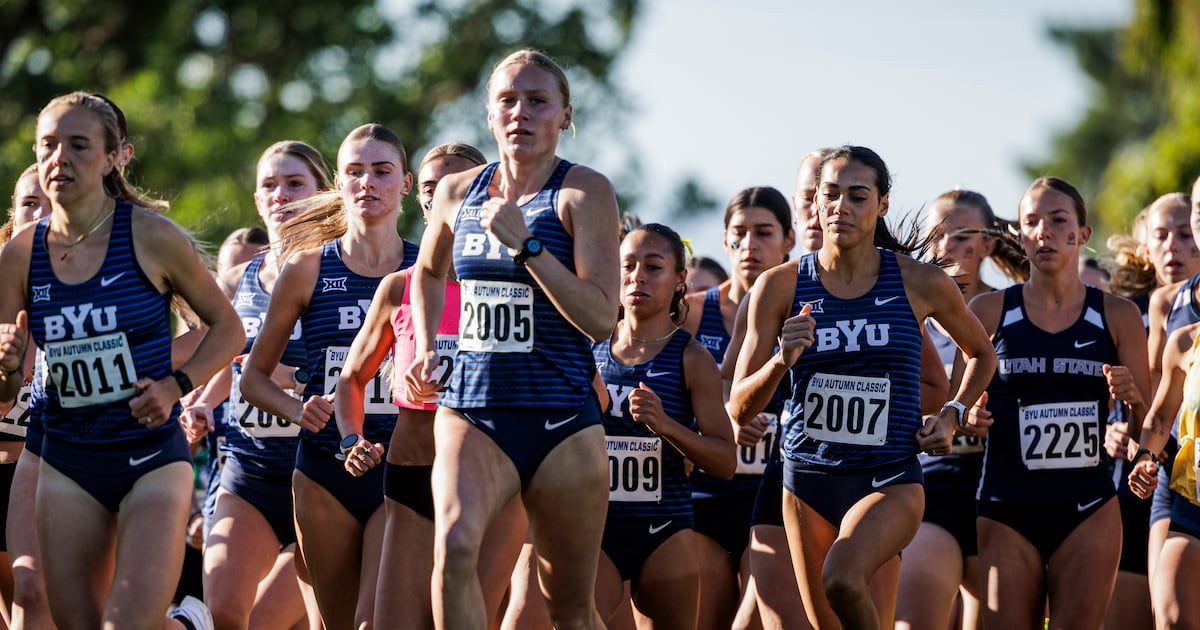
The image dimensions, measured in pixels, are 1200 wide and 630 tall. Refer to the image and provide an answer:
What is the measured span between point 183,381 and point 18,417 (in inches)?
79.6

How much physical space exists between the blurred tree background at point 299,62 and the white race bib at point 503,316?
21.6 m

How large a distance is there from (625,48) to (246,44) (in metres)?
6.44

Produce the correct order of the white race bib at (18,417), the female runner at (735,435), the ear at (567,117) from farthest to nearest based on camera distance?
the female runner at (735,435) → the white race bib at (18,417) → the ear at (567,117)

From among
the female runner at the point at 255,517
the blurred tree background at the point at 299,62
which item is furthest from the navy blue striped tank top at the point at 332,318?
the blurred tree background at the point at 299,62

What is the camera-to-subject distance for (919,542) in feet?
27.2

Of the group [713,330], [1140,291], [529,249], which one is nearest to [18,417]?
[713,330]

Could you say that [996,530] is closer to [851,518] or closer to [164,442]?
[851,518]

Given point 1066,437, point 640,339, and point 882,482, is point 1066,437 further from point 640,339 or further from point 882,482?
point 640,339

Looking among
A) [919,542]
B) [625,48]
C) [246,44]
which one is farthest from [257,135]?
[919,542]

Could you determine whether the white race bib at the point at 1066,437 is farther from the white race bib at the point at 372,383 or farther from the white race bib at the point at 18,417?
the white race bib at the point at 18,417

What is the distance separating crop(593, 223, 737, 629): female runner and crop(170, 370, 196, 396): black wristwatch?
187cm

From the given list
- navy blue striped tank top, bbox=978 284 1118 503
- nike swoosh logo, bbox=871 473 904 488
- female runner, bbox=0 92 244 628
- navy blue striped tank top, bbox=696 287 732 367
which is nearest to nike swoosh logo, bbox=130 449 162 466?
female runner, bbox=0 92 244 628

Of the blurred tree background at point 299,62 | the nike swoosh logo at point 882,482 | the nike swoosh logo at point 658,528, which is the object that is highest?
the blurred tree background at point 299,62

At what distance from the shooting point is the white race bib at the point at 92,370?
641 centimetres
